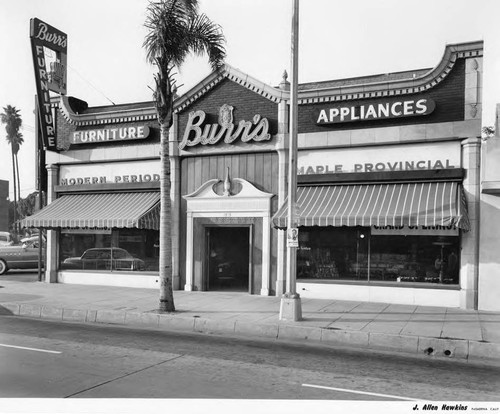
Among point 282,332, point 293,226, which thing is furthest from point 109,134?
point 282,332

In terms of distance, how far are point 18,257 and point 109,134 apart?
8.47 meters

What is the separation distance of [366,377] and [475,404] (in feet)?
5.36

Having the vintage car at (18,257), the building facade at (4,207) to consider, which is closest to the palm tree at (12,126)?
the building facade at (4,207)

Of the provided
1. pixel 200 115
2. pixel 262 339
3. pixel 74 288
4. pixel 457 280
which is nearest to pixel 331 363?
pixel 262 339

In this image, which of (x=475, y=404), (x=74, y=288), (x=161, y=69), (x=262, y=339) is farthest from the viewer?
(x=74, y=288)

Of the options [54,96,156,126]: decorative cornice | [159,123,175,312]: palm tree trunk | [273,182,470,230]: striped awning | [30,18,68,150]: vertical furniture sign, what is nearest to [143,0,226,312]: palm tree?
[159,123,175,312]: palm tree trunk

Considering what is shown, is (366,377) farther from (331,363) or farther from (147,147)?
(147,147)

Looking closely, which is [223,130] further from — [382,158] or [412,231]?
Result: [412,231]

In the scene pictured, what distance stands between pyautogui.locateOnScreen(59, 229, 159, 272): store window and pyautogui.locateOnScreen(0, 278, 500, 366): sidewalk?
5.88 ft

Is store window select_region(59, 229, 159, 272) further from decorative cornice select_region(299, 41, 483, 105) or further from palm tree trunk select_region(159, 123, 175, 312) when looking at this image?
decorative cornice select_region(299, 41, 483, 105)

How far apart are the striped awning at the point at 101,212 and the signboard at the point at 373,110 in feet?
20.0

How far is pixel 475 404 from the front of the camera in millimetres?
5906

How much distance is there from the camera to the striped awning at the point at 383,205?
1256 centimetres

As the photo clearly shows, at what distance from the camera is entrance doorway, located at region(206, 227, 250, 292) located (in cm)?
1703
